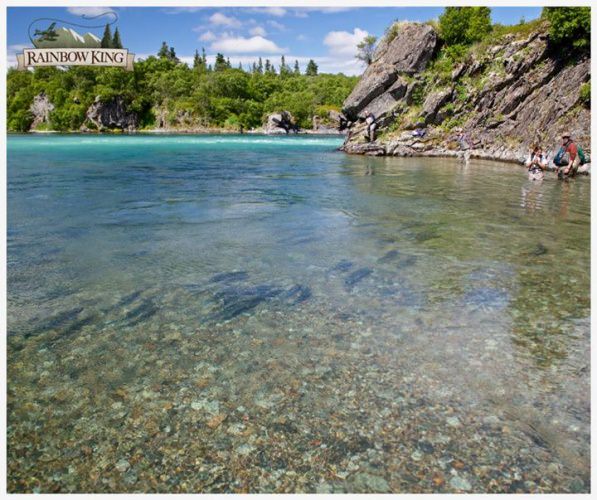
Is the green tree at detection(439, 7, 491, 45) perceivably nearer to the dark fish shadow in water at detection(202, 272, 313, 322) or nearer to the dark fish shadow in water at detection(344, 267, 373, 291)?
the dark fish shadow in water at detection(344, 267, 373, 291)

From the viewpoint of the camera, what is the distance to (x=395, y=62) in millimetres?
53062

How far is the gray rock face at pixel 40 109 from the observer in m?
160

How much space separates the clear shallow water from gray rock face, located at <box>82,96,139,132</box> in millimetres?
155543

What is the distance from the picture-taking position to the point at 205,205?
17375 millimetres

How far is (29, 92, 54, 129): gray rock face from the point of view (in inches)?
6284

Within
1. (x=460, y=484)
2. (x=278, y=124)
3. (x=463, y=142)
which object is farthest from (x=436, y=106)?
(x=278, y=124)

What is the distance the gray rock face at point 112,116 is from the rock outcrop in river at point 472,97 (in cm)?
11940

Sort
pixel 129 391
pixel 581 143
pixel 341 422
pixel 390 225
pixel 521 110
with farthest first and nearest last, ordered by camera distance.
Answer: pixel 521 110 → pixel 581 143 → pixel 390 225 → pixel 129 391 → pixel 341 422

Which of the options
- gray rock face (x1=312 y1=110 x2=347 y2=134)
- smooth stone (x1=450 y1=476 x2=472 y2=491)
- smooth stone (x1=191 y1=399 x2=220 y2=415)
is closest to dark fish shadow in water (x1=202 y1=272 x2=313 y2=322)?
smooth stone (x1=191 y1=399 x2=220 y2=415)

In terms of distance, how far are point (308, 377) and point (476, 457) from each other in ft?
6.64

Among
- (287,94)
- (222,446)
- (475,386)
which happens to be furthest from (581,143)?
(287,94)

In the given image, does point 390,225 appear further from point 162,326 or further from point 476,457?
point 476,457

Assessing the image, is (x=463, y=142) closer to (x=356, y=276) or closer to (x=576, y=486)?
(x=356, y=276)

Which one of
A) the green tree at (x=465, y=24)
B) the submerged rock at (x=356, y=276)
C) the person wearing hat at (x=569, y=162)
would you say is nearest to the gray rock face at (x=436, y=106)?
the green tree at (x=465, y=24)
